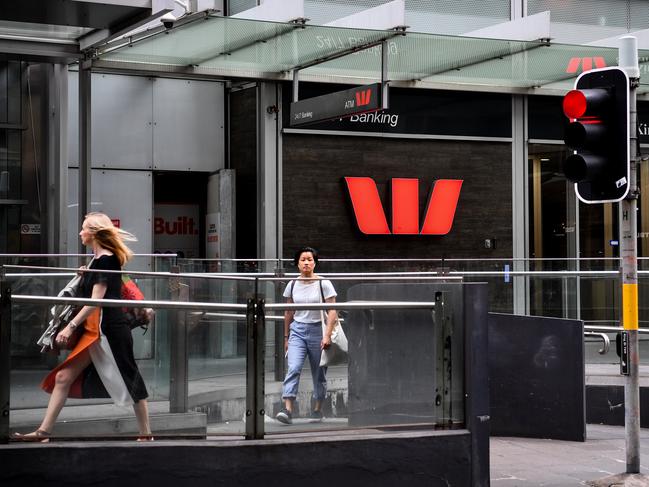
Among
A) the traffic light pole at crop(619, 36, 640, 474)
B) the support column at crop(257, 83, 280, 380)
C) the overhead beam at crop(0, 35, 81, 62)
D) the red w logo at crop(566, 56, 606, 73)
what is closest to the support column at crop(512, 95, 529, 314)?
the red w logo at crop(566, 56, 606, 73)

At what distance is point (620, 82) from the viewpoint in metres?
8.30

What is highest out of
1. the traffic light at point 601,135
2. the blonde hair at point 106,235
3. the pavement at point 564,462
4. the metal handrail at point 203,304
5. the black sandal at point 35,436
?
the traffic light at point 601,135

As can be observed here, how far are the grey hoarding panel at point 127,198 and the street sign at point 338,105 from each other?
9.53 ft

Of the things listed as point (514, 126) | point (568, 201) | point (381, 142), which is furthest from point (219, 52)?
point (568, 201)

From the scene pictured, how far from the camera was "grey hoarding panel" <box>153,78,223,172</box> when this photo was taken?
59.1ft

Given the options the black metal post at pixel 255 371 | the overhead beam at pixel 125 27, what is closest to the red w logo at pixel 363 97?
the overhead beam at pixel 125 27

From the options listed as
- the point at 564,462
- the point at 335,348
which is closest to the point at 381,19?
the point at 564,462

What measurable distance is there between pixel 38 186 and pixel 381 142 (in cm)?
599

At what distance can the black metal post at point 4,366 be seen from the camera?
685cm

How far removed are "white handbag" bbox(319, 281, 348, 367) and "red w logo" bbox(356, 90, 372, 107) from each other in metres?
7.73

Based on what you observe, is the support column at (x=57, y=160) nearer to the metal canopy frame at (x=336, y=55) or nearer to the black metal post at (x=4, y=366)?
the metal canopy frame at (x=336, y=55)

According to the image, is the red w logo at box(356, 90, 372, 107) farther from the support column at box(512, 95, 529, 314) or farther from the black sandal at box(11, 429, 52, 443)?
the black sandal at box(11, 429, 52, 443)

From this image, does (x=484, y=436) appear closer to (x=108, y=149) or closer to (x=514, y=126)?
(x=108, y=149)

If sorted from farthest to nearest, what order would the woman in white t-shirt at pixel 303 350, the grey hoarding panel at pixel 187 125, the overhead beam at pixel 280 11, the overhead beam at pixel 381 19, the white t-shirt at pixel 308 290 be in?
1. the grey hoarding panel at pixel 187 125
2. the overhead beam at pixel 381 19
3. the overhead beam at pixel 280 11
4. the white t-shirt at pixel 308 290
5. the woman in white t-shirt at pixel 303 350
